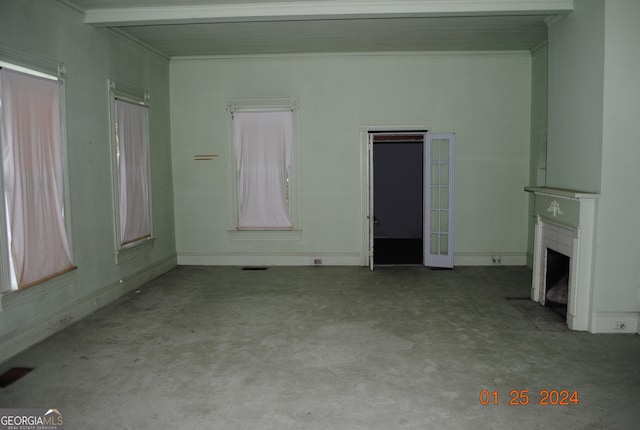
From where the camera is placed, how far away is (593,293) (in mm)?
4426

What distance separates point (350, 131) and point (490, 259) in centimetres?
302

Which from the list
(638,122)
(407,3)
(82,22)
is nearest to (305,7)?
(407,3)

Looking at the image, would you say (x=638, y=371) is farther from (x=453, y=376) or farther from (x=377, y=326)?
(x=377, y=326)

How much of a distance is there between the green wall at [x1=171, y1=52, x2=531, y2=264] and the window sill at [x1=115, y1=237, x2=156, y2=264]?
A: 1.09 meters

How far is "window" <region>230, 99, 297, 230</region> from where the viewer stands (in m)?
7.41

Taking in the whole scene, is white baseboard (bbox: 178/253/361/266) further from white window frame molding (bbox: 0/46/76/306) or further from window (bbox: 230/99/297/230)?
white window frame molding (bbox: 0/46/76/306)

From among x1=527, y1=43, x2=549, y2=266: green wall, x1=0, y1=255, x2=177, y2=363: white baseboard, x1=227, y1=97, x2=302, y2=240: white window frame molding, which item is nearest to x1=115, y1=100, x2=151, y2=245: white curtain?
x1=0, y1=255, x2=177, y2=363: white baseboard

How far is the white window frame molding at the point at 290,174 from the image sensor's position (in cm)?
738

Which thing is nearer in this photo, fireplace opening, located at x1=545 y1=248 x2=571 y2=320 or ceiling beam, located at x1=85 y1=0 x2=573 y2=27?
ceiling beam, located at x1=85 y1=0 x2=573 y2=27

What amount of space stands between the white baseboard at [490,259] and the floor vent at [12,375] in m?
5.89

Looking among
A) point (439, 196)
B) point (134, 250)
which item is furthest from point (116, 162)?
point (439, 196)

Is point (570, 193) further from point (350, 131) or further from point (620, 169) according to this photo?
point (350, 131)

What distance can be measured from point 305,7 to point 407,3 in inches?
42.3

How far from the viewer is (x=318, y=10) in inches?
197
